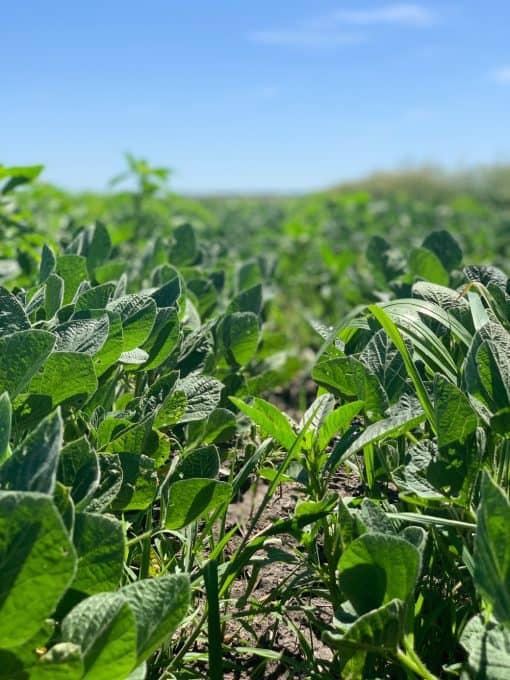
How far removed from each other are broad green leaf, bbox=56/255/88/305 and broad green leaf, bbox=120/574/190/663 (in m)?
0.98

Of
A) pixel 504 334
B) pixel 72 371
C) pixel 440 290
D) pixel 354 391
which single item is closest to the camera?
pixel 72 371

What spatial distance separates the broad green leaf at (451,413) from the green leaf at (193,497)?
342mm

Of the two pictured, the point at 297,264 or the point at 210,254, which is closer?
the point at 210,254

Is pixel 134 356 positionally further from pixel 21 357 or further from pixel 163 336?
pixel 21 357

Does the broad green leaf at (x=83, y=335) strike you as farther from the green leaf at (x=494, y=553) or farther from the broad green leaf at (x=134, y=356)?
the green leaf at (x=494, y=553)

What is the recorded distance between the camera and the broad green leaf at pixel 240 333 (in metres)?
1.64

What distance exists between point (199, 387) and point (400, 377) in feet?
1.25

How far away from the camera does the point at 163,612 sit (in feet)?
2.77

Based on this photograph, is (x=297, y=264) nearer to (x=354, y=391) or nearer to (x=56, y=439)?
(x=354, y=391)

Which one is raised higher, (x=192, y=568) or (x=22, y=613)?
(x=22, y=613)

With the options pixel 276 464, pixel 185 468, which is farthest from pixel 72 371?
pixel 276 464

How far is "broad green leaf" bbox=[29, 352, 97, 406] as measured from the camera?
1100 millimetres

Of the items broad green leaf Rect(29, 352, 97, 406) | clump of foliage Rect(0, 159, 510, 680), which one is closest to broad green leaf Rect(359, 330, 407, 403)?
clump of foliage Rect(0, 159, 510, 680)

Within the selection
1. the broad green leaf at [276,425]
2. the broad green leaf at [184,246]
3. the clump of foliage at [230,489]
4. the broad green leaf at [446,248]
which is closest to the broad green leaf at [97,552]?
the clump of foliage at [230,489]
